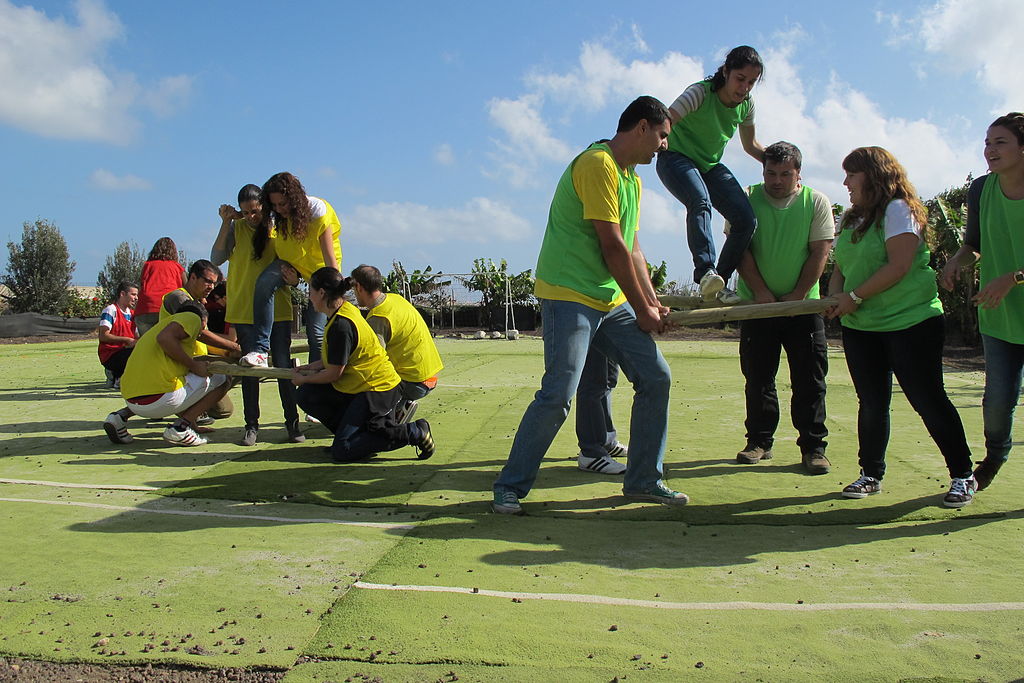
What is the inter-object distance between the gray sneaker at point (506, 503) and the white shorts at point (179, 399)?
10.0 feet

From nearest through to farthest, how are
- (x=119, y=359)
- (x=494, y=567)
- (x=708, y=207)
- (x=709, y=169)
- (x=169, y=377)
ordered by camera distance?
(x=494, y=567), (x=708, y=207), (x=709, y=169), (x=169, y=377), (x=119, y=359)

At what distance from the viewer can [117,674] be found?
7.77ft

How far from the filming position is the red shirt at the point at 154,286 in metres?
8.45

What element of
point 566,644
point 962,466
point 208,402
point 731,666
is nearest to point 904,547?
point 962,466

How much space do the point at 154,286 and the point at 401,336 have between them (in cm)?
371

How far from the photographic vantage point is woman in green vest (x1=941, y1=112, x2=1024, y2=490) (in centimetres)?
378

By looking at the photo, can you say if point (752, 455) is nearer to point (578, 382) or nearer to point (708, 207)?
point (708, 207)

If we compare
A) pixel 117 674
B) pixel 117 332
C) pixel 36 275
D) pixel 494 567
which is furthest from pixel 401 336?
pixel 36 275

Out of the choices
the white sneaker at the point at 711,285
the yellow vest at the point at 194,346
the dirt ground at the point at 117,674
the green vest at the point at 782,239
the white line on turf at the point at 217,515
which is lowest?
the dirt ground at the point at 117,674

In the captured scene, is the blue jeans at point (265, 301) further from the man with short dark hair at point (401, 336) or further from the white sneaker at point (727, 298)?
the white sneaker at point (727, 298)

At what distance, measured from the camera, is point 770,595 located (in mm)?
2939

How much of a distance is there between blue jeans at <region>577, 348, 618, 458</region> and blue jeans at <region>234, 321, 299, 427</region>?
219 cm

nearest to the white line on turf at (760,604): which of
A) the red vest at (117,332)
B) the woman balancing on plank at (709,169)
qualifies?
the woman balancing on plank at (709,169)

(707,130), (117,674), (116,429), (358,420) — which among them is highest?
(707,130)
